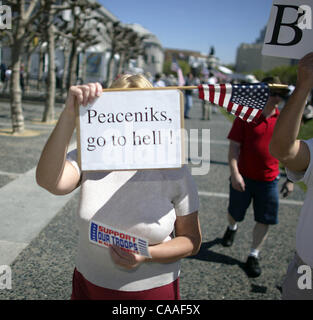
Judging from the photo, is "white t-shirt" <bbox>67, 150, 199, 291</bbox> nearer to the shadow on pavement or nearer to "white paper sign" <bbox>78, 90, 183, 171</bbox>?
"white paper sign" <bbox>78, 90, 183, 171</bbox>

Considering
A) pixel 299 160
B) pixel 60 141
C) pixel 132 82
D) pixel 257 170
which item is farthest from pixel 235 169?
pixel 60 141

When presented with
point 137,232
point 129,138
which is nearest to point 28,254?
point 137,232

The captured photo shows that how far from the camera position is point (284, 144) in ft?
4.96

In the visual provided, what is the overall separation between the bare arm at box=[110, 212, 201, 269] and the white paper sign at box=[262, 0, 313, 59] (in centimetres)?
89

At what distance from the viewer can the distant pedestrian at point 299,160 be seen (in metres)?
1.43

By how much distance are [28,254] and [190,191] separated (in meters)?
2.44

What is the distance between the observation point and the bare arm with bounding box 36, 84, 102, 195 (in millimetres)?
1330

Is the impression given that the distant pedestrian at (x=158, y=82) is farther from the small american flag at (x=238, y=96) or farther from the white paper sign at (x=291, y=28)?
the small american flag at (x=238, y=96)

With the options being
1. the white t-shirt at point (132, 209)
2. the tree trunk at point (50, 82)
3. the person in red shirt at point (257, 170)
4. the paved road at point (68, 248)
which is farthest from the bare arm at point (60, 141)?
the tree trunk at point (50, 82)

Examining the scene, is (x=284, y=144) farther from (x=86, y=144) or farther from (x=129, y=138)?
(x=86, y=144)

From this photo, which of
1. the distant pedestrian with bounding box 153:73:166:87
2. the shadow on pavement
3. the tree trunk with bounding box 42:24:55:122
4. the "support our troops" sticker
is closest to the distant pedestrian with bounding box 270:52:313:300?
the "support our troops" sticker
